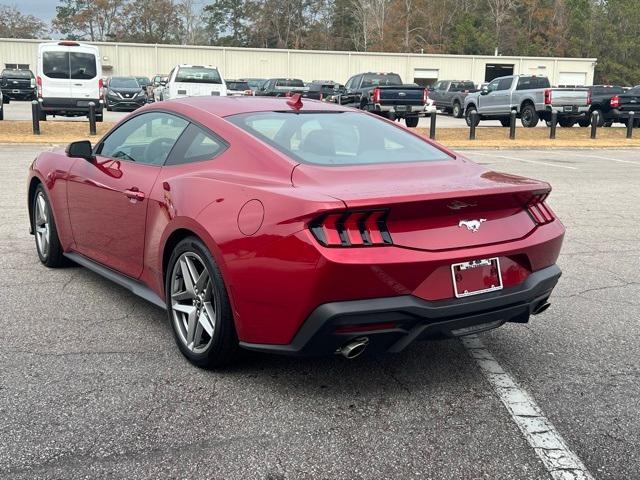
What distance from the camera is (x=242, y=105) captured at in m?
4.50

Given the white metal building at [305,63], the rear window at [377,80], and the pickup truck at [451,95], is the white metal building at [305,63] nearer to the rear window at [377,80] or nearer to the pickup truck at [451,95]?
the pickup truck at [451,95]

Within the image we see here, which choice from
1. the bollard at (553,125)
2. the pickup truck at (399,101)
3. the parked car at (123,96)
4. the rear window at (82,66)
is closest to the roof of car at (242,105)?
the pickup truck at (399,101)

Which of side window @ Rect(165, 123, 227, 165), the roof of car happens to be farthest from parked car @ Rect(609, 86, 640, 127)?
side window @ Rect(165, 123, 227, 165)

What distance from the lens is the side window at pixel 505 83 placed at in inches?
1029

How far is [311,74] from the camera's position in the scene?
193ft

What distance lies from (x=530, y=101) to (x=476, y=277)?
76.9 feet

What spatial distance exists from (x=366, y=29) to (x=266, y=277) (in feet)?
307

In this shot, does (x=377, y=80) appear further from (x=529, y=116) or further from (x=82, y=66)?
(x=82, y=66)

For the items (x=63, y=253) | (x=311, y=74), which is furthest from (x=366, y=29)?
(x=63, y=253)

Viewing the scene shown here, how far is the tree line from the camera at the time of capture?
90.0 metres

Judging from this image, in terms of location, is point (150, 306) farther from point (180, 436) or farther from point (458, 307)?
point (458, 307)

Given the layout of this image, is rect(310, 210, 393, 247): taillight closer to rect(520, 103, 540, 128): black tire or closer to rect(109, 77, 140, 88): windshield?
rect(520, 103, 540, 128): black tire

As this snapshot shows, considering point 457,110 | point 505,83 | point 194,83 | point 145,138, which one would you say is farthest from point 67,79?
point 457,110

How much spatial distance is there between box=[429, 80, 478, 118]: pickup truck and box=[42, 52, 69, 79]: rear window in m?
20.2
